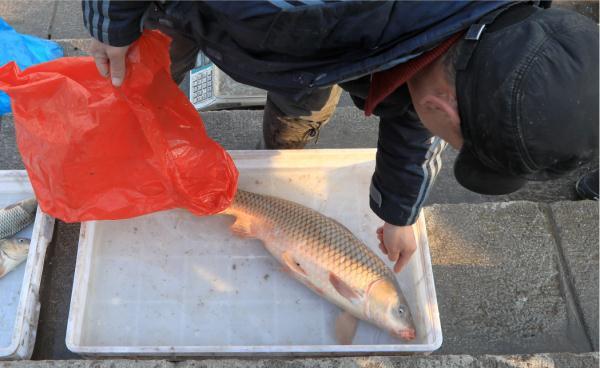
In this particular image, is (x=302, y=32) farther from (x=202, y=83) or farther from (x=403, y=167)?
(x=202, y=83)

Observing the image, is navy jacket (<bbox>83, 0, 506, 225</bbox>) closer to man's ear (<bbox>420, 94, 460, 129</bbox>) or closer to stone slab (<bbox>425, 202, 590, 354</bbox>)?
man's ear (<bbox>420, 94, 460, 129</bbox>)

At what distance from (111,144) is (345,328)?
41.7 inches

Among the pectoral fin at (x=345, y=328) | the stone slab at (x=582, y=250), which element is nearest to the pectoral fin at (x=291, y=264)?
the pectoral fin at (x=345, y=328)

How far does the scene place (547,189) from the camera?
2.39 meters

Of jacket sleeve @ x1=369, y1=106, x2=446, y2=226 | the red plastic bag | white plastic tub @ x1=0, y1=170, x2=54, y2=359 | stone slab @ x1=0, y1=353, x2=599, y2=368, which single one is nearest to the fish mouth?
stone slab @ x1=0, y1=353, x2=599, y2=368

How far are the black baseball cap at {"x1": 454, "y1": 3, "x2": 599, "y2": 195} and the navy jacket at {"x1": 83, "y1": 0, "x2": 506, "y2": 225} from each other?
0.08m

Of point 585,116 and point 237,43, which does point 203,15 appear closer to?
point 237,43

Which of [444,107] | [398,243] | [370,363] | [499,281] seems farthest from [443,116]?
[499,281]

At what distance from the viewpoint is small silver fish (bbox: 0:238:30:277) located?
6.11 ft

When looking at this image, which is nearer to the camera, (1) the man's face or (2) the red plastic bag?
(1) the man's face

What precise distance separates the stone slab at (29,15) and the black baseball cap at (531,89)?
2.67 meters

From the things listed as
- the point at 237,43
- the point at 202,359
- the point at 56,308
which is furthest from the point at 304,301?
the point at 237,43

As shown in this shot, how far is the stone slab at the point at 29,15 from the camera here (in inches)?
114

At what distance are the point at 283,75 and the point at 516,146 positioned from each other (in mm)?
570
